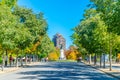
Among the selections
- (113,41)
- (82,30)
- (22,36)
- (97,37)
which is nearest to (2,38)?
(22,36)

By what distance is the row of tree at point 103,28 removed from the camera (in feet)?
112

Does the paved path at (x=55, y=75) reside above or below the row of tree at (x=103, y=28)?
below

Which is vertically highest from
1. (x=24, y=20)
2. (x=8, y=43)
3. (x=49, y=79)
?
(x=24, y=20)

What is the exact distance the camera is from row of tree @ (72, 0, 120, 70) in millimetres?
34269

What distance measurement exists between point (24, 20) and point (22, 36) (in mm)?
10552

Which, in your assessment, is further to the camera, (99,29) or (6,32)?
(99,29)

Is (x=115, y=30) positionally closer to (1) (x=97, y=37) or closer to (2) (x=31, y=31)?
(1) (x=97, y=37)

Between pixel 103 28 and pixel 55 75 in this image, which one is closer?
pixel 55 75

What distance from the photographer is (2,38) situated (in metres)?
42.9

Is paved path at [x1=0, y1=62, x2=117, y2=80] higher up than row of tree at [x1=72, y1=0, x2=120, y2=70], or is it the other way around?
row of tree at [x1=72, y1=0, x2=120, y2=70]

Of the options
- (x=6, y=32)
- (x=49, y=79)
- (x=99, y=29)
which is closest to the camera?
(x=49, y=79)

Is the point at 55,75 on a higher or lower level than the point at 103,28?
lower

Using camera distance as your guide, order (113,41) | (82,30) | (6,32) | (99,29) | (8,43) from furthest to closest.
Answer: (82,30), (99,29), (113,41), (8,43), (6,32)

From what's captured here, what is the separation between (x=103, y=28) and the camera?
56.9 m
